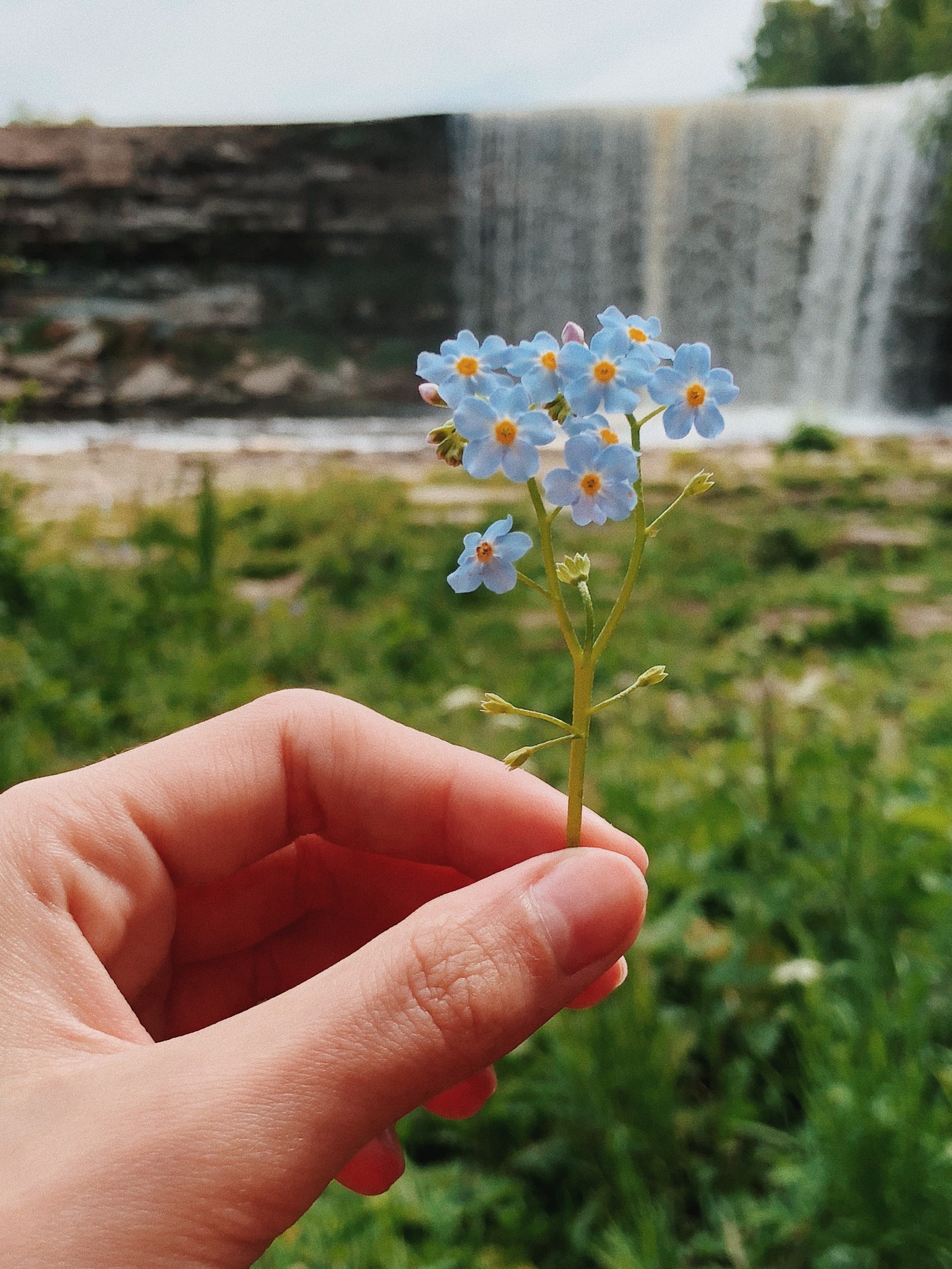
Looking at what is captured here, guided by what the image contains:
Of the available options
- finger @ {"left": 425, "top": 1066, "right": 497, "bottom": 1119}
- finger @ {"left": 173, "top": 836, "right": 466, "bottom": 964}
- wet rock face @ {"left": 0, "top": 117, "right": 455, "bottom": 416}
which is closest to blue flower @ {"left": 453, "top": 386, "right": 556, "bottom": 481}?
finger @ {"left": 173, "top": 836, "right": 466, "bottom": 964}

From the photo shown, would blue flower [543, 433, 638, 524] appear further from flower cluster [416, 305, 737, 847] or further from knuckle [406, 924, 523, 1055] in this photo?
knuckle [406, 924, 523, 1055]

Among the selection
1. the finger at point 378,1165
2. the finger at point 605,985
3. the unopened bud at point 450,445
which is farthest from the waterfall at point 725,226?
the unopened bud at point 450,445

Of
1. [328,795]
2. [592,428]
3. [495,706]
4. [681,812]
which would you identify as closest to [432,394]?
[592,428]

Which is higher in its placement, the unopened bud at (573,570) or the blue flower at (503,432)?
the blue flower at (503,432)

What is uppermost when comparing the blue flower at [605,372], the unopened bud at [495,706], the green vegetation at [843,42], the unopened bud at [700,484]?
the green vegetation at [843,42]

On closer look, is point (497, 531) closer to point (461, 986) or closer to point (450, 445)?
point (450, 445)

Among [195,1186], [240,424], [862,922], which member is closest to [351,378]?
[240,424]

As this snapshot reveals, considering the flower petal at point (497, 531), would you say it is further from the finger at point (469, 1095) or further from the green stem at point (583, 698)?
the finger at point (469, 1095)
